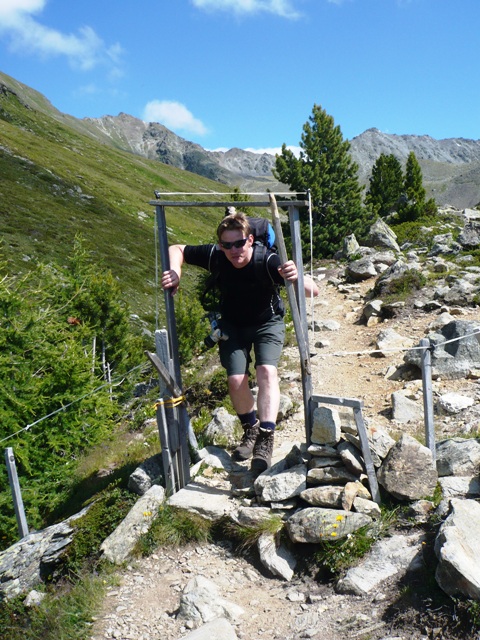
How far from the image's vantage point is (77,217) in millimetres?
41375

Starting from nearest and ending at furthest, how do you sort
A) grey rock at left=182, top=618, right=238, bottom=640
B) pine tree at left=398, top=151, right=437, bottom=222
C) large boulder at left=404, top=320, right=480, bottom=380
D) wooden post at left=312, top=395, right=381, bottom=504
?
grey rock at left=182, top=618, right=238, bottom=640 → wooden post at left=312, top=395, right=381, bottom=504 → large boulder at left=404, top=320, right=480, bottom=380 → pine tree at left=398, top=151, right=437, bottom=222

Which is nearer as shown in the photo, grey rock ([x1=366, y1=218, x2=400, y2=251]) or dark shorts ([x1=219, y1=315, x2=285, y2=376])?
dark shorts ([x1=219, y1=315, x2=285, y2=376])

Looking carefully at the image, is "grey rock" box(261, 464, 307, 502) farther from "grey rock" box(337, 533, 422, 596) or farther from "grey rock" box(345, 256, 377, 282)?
"grey rock" box(345, 256, 377, 282)

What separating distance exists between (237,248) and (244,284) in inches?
17.4

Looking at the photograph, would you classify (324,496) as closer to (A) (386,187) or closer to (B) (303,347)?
(B) (303,347)

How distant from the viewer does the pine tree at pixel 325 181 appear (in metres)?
30.0

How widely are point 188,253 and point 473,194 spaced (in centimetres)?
7692

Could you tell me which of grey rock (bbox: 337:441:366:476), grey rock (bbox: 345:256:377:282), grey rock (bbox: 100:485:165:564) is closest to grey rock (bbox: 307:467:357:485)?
grey rock (bbox: 337:441:366:476)

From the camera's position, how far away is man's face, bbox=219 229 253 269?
16.0 ft

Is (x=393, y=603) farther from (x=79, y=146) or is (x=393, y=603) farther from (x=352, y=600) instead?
(x=79, y=146)

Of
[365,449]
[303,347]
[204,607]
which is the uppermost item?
[303,347]

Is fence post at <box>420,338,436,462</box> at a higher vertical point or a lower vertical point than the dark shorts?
lower

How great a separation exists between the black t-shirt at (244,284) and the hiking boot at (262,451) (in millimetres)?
1131

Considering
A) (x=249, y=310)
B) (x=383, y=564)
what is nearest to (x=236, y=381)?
(x=249, y=310)
